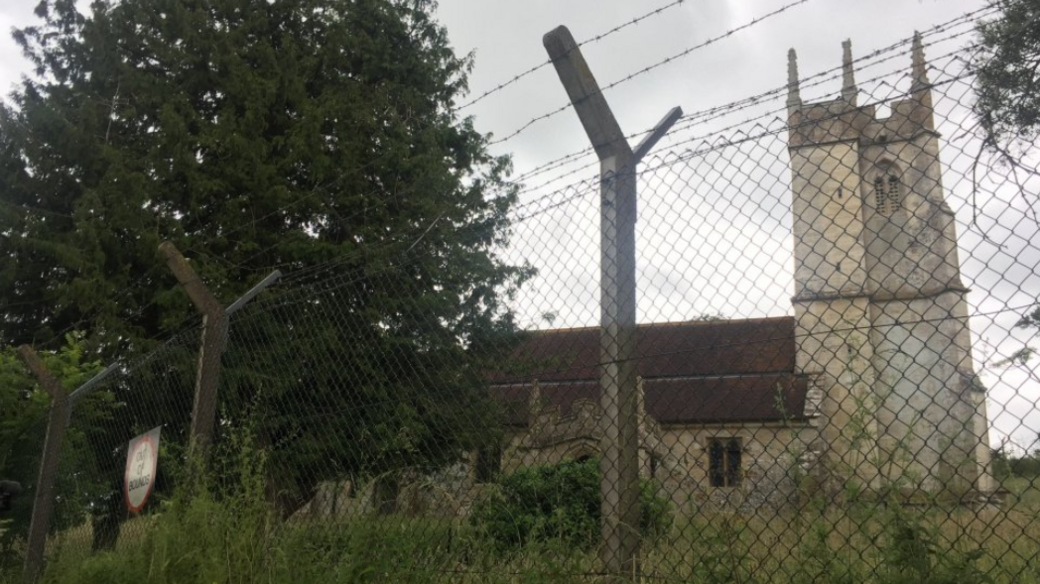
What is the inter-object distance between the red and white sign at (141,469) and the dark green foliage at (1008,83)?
4.46 meters

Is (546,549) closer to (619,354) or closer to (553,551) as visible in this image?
(553,551)

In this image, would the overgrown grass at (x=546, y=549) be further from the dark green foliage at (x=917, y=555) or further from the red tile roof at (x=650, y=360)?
the red tile roof at (x=650, y=360)

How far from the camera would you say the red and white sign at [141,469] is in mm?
5190

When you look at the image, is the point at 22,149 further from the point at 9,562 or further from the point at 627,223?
the point at 627,223

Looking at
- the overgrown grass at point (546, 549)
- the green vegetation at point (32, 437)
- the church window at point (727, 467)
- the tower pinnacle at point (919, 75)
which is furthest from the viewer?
the green vegetation at point (32, 437)

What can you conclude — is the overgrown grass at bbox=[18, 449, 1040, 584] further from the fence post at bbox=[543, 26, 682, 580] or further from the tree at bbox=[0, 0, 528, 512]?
the tree at bbox=[0, 0, 528, 512]

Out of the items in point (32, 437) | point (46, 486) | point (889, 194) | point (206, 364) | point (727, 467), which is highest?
point (889, 194)

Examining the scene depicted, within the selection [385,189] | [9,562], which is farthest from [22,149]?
[9,562]

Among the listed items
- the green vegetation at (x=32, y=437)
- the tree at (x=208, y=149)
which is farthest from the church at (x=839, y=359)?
the tree at (x=208, y=149)

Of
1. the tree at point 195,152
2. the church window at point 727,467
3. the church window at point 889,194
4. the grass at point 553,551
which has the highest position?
the tree at point 195,152

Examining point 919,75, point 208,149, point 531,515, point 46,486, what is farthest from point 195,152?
point 919,75

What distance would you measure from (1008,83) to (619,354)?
1.83m

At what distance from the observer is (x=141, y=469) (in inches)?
210

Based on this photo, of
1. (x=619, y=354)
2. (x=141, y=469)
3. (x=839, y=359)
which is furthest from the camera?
(x=141, y=469)
